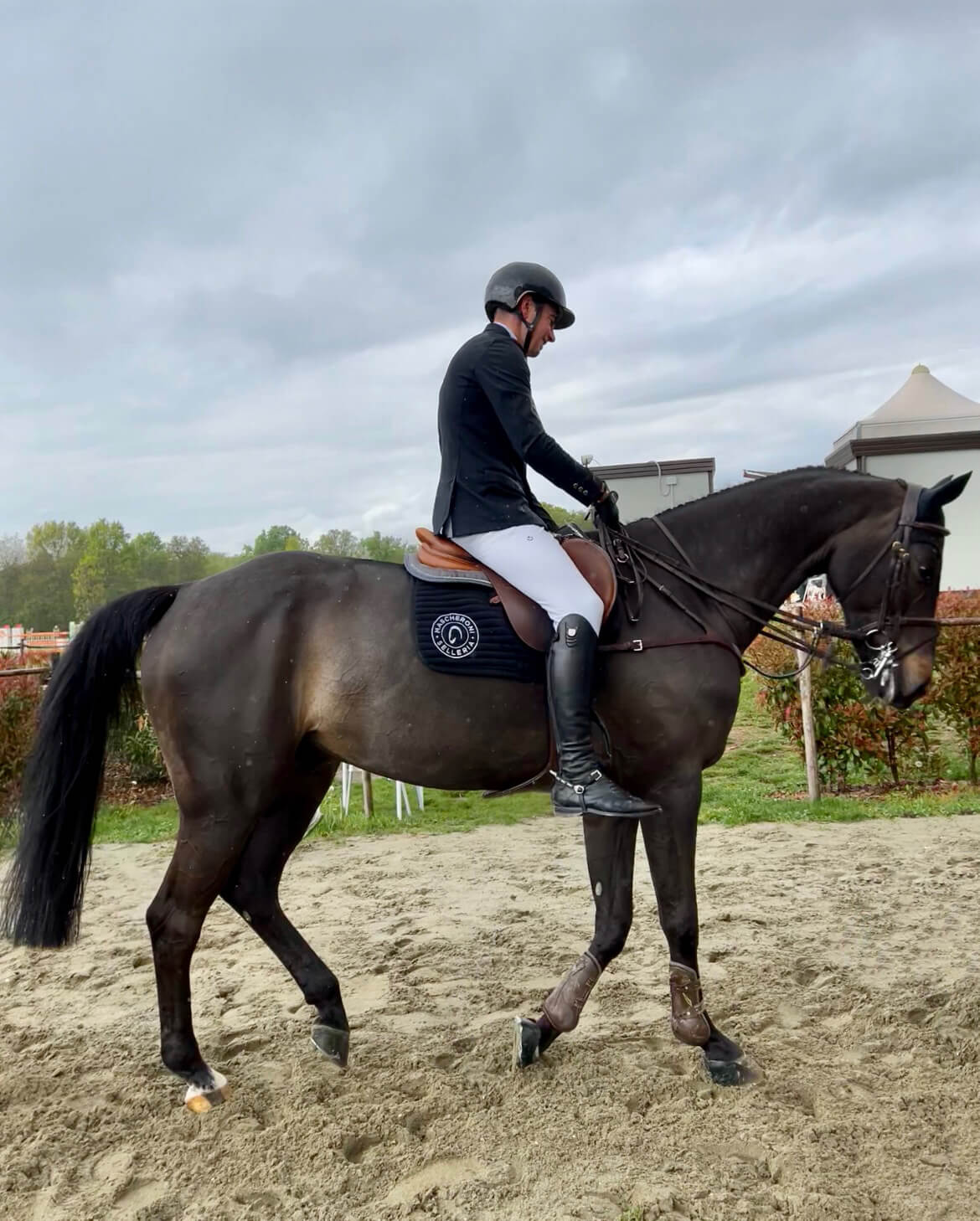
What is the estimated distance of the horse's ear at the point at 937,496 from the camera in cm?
370

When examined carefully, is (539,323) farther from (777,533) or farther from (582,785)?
(582,785)

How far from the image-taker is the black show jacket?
11.7ft

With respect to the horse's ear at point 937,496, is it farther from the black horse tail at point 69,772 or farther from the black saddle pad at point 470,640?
the black horse tail at point 69,772

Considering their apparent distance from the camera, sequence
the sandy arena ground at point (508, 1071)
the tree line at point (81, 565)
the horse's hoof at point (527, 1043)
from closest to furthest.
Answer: the sandy arena ground at point (508, 1071)
the horse's hoof at point (527, 1043)
the tree line at point (81, 565)

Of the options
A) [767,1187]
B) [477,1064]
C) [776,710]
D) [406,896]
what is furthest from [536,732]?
[776,710]

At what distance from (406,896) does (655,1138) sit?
3279 millimetres

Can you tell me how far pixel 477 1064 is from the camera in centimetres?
368

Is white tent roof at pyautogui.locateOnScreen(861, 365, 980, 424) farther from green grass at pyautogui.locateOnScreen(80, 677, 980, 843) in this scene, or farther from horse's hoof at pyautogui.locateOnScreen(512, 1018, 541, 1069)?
horse's hoof at pyautogui.locateOnScreen(512, 1018, 541, 1069)

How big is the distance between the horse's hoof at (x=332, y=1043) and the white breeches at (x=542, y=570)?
194 centimetres

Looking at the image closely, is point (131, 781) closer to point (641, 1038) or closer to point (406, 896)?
point (406, 896)

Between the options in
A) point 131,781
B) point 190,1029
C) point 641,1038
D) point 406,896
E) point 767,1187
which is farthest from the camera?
point 131,781

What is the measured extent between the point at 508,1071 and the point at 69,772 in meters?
2.20

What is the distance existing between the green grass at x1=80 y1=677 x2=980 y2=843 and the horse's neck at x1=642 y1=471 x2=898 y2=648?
450 cm

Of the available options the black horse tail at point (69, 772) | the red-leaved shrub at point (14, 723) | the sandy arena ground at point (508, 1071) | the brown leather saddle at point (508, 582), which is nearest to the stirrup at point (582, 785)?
the brown leather saddle at point (508, 582)
